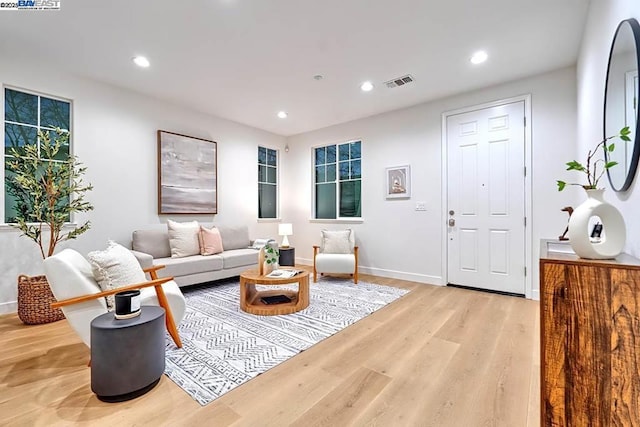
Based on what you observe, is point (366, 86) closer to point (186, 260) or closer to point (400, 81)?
point (400, 81)

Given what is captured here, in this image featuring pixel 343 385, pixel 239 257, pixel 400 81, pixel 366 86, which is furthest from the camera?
pixel 239 257

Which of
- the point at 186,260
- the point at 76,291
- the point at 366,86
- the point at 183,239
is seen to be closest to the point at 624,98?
the point at 366,86

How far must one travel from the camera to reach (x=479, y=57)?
3115 millimetres

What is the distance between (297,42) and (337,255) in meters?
2.86

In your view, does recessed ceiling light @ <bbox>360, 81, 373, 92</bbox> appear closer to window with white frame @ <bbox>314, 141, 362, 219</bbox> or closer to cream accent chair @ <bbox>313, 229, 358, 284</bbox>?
window with white frame @ <bbox>314, 141, 362, 219</bbox>

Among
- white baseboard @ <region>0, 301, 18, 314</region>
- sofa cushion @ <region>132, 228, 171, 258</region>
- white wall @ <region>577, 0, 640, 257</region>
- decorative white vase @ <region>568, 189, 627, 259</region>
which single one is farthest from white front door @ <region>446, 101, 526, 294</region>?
white baseboard @ <region>0, 301, 18, 314</region>

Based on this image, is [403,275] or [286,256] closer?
[403,275]

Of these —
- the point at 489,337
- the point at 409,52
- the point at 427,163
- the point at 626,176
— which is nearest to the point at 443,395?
the point at 489,337

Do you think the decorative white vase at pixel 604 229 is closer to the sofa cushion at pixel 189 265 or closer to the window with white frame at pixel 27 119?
the sofa cushion at pixel 189 265

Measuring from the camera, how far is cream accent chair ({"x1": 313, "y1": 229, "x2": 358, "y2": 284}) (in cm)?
432

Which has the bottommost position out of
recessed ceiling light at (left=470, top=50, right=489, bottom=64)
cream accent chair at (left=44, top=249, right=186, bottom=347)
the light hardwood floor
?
the light hardwood floor

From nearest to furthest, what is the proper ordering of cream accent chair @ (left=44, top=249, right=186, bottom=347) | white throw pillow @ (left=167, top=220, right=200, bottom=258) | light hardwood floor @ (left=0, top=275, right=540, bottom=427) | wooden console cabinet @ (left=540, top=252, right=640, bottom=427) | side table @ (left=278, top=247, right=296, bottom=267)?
wooden console cabinet @ (left=540, top=252, right=640, bottom=427) < light hardwood floor @ (left=0, top=275, right=540, bottom=427) < cream accent chair @ (left=44, top=249, right=186, bottom=347) < white throw pillow @ (left=167, top=220, right=200, bottom=258) < side table @ (left=278, top=247, right=296, bottom=267)

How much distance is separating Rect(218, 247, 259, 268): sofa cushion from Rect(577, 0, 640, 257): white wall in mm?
3947

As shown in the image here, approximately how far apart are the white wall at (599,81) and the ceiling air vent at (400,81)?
1610 mm
